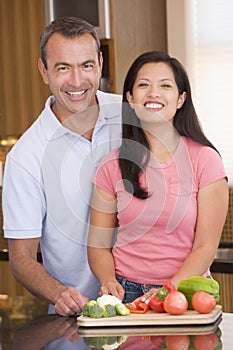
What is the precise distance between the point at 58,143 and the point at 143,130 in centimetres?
31

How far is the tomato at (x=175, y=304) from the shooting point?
2.10m

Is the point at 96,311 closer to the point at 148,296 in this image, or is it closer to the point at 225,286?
the point at 148,296

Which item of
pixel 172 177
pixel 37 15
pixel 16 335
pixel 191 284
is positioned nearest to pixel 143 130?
pixel 172 177

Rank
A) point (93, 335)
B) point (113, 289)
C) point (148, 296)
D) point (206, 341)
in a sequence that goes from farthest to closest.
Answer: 1. point (113, 289)
2. point (148, 296)
3. point (93, 335)
4. point (206, 341)

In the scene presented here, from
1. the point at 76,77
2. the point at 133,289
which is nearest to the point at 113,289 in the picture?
the point at 133,289

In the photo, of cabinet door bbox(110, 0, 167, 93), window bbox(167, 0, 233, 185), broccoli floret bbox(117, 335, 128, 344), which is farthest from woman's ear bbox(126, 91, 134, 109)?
window bbox(167, 0, 233, 185)

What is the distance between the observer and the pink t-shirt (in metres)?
2.43

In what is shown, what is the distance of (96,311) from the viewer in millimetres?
2127

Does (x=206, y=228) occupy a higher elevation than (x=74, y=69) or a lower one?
lower

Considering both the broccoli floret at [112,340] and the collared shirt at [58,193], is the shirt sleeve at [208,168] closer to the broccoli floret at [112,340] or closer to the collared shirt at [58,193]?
the collared shirt at [58,193]

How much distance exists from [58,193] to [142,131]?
34 cm

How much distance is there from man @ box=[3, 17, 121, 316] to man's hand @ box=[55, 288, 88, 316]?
0.31 metres

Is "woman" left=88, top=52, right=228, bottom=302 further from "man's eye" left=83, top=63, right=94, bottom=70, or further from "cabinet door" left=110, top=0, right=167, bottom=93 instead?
"cabinet door" left=110, top=0, right=167, bottom=93

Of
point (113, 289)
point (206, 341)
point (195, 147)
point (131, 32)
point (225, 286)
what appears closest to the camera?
point (206, 341)
